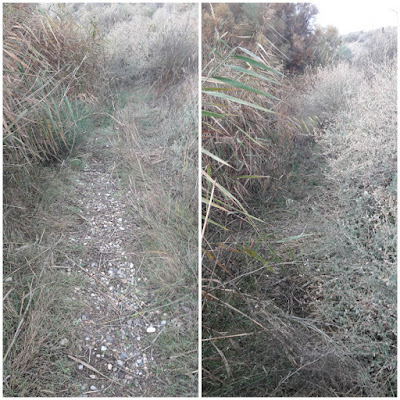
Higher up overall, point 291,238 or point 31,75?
point 31,75

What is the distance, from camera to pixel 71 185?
1.96m

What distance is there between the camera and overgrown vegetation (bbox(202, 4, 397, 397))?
1186mm

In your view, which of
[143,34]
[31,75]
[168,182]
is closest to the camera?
[31,75]

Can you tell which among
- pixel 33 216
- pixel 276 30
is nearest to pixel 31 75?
pixel 33 216

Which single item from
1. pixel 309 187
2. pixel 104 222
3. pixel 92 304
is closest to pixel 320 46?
pixel 309 187

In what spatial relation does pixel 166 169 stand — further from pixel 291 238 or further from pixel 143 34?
pixel 143 34

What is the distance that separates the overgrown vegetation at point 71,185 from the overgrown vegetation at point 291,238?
0.49ft

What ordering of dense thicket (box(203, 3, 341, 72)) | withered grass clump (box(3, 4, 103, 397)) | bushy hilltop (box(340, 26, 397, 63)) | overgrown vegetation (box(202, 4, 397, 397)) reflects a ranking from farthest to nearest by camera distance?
bushy hilltop (box(340, 26, 397, 63)) < dense thicket (box(203, 3, 341, 72)) < overgrown vegetation (box(202, 4, 397, 397)) < withered grass clump (box(3, 4, 103, 397))

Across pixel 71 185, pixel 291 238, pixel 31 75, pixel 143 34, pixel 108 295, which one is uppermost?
pixel 143 34

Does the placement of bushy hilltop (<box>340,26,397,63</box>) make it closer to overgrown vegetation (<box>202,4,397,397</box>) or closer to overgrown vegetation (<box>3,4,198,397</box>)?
overgrown vegetation (<box>202,4,397,397</box>)

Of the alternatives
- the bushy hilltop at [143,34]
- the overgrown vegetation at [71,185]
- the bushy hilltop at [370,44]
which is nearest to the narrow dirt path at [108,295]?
the overgrown vegetation at [71,185]

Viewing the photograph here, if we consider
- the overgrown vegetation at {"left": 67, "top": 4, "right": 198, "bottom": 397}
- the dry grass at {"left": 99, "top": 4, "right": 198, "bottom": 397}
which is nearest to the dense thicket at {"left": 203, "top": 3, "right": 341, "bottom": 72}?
the overgrown vegetation at {"left": 67, "top": 4, "right": 198, "bottom": 397}

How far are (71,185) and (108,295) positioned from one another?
854mm

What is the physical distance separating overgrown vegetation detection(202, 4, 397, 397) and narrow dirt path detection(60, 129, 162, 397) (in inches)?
11.2
